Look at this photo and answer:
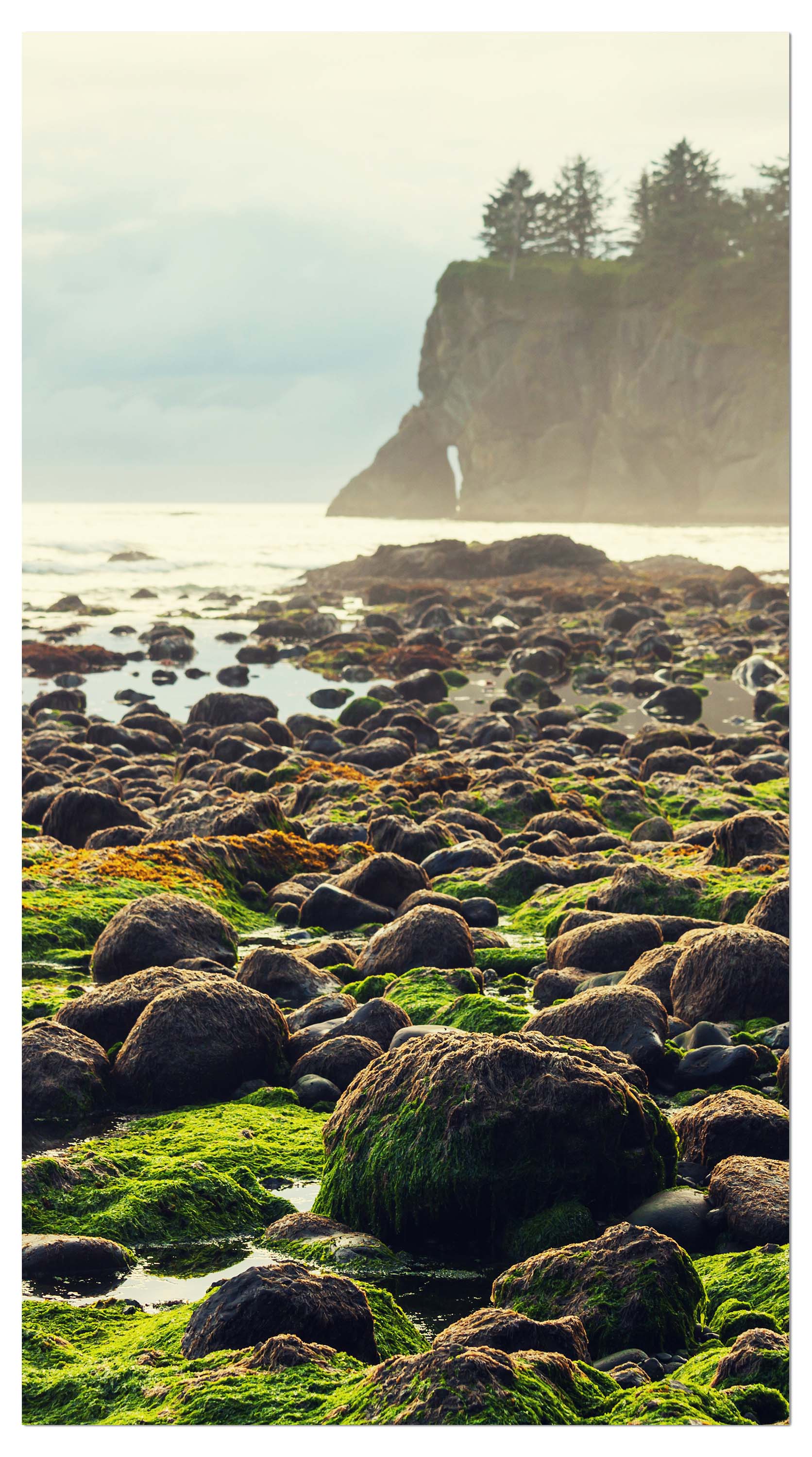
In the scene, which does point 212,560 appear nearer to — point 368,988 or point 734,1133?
point 368,988

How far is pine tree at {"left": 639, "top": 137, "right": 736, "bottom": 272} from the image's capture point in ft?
131

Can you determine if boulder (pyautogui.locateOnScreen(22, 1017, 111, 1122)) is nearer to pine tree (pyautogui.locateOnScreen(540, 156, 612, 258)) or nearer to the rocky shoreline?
the rocky shoreline

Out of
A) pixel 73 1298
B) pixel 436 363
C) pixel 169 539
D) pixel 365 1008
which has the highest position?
pixel 436 363

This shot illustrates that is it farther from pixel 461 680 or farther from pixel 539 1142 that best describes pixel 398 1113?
pixel 461 680

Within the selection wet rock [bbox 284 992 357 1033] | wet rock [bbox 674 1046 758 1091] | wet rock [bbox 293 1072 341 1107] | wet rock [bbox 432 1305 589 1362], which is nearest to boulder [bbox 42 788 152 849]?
wet rock [bbox 284 992 357 1033]

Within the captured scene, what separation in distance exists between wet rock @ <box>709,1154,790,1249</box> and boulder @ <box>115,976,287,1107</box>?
97.7 inches

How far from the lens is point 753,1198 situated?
15.6 feet

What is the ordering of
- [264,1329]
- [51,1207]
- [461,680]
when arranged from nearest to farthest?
1. [264,1329]
2. [51,1207]
3. [461,680]

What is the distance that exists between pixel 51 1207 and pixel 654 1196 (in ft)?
7.98

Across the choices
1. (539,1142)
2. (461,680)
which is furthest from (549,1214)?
(461,680)

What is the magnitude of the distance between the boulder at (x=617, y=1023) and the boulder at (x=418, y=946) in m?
1.62

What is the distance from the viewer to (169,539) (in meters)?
62.2

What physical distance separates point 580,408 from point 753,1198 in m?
93.8

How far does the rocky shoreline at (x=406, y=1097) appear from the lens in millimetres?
3824
